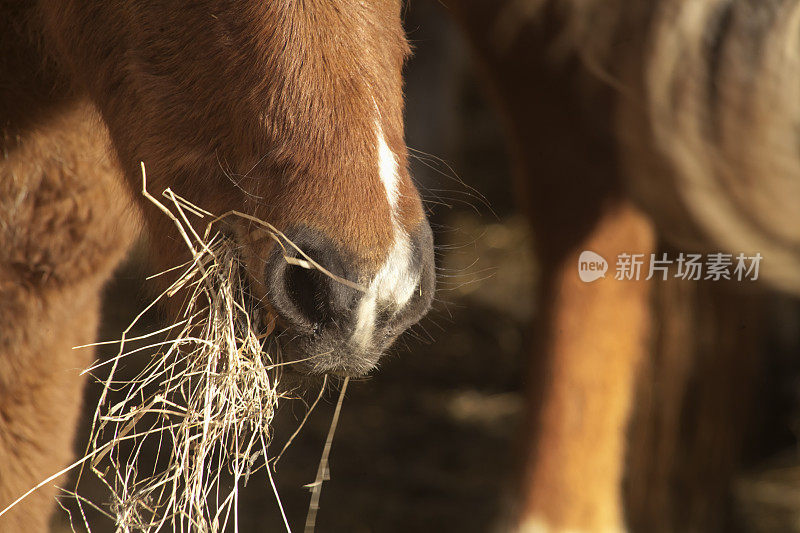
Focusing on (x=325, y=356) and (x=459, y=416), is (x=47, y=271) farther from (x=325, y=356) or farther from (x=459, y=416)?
(x=459, y=416)

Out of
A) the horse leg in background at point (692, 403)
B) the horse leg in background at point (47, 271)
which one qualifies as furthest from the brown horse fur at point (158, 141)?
the horse leg in background at point (692, 403)

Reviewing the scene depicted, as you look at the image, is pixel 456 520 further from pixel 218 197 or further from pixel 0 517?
pixel 218 197

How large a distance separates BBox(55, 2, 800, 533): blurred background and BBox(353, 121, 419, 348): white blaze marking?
27.6 inches

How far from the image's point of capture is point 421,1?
306 centimetres

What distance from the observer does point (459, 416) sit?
2754mm

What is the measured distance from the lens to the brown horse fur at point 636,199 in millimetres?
1508

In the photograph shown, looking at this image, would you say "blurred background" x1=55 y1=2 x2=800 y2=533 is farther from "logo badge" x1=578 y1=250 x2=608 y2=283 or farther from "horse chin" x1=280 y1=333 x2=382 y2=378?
"horse chin" x1=280 y1=333 x2=382 y2=378

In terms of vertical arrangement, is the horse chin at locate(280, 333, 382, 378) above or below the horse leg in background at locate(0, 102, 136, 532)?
above

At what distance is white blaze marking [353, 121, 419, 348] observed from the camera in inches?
30.4

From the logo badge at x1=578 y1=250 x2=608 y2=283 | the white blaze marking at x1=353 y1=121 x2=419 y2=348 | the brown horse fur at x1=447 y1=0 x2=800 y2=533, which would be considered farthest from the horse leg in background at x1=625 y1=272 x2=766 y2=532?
the white blaze marking at x1=353 y1=121 x2=419 y2=348

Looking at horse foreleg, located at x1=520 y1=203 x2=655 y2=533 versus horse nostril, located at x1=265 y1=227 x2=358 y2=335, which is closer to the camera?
horse nostril, located at x1=265 y1=227 x2=358 y2=335

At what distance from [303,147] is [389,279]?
16 cm

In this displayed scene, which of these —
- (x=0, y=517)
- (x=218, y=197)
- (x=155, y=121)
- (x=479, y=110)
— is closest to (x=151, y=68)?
(x=155, y=121)

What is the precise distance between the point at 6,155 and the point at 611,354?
1.32m
